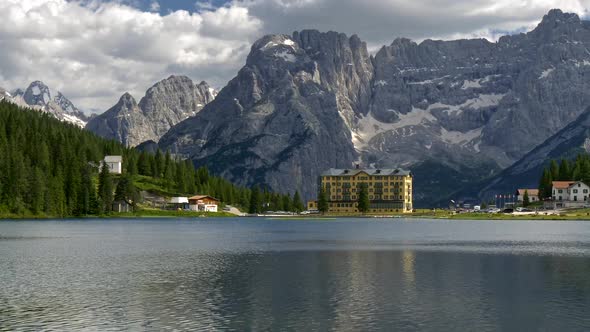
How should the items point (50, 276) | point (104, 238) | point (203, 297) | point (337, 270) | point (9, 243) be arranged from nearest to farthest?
point (203, 297) < point (50, 276) < point (337, 270) < point (9, 243) < point (104, 238)

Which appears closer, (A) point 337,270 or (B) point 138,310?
(B) point 138,310

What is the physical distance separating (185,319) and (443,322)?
18436mm

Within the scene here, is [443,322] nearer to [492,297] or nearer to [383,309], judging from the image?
[383,309]

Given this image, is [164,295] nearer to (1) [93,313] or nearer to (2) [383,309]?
(1) [93,313]

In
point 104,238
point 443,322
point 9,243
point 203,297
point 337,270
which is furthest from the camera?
point 104,238

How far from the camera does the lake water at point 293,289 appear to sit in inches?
1973

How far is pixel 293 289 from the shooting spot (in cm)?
6644

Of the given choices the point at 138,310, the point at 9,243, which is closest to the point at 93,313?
the point at 138,310

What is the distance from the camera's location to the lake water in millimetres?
50125

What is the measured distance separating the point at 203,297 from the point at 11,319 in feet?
53.7

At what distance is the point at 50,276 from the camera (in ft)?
247

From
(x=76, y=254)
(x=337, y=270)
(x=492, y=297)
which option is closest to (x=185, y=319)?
(x=492, y=297)

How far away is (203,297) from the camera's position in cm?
6109

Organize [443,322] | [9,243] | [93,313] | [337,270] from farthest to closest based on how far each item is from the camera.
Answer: [9,243], [337,270], [93,313], [443,322]
